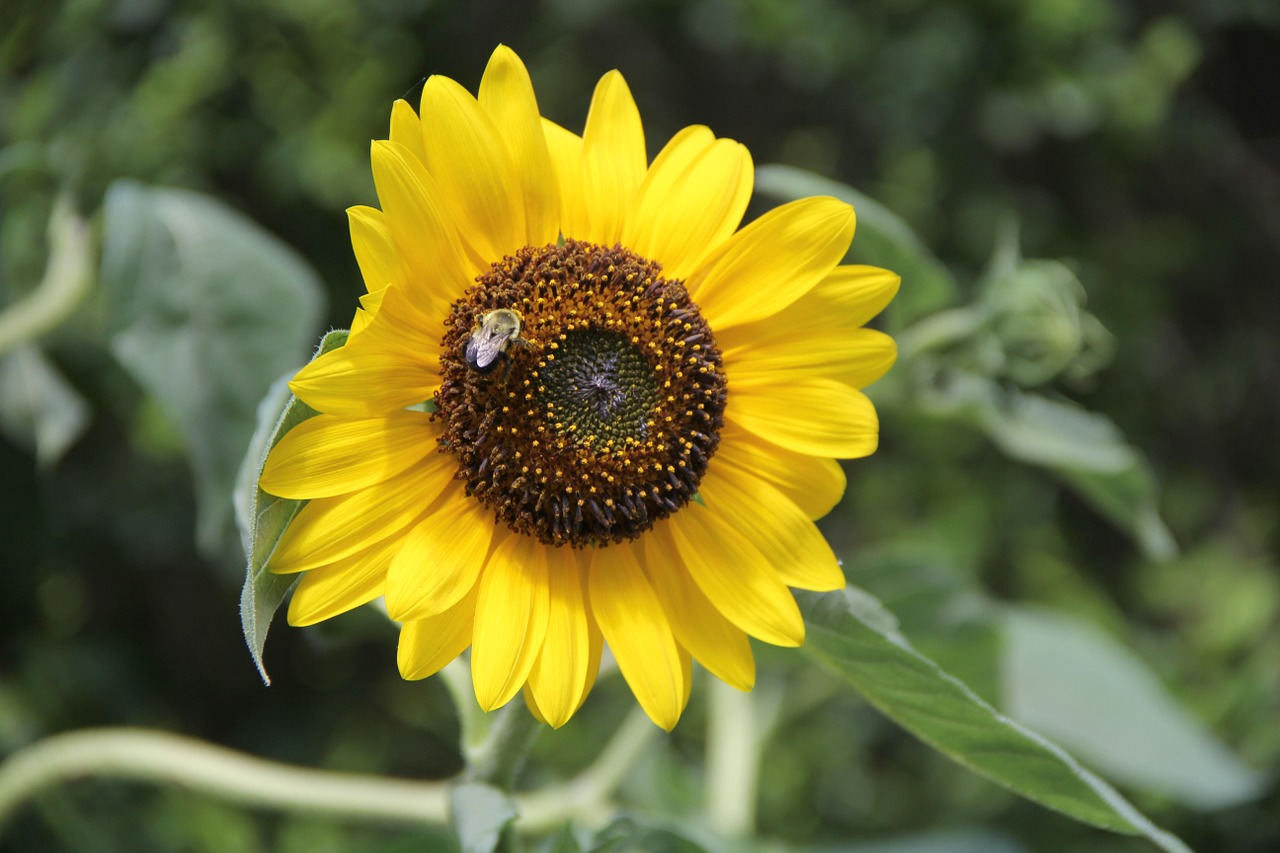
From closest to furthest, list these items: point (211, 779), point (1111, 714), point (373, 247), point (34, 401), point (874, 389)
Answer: point (373, 247) < point (211, 779) < point (874, 389) < point (34, 401) < point (1111, 714)

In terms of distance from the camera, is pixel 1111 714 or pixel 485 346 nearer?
pixel 485 346

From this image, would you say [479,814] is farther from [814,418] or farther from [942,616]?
[942,616]

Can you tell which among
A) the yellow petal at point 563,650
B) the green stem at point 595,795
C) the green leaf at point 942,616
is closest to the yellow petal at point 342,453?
the yellow petal at point 563,650

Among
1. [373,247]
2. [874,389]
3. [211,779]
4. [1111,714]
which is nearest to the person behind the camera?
[373,247]

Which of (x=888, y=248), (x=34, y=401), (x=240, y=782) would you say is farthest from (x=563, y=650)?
(x=34, y=401)

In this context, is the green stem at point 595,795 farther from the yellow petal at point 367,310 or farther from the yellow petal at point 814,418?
the yellow petal at point 367,310

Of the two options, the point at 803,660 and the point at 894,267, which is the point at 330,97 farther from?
the point at 803,660

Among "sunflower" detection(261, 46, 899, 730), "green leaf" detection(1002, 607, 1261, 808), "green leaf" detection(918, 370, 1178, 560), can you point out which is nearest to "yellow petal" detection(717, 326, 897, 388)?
"sunflower" detection(261, 46, 899, 730)
